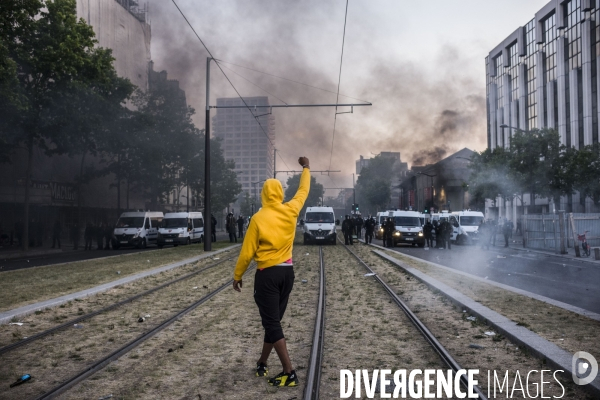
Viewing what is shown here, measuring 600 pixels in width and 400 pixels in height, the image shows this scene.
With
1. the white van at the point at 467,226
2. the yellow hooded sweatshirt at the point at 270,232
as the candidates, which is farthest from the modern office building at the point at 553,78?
the yellow hooded sweatshirt at the point at 270,232

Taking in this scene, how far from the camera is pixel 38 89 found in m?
29.1

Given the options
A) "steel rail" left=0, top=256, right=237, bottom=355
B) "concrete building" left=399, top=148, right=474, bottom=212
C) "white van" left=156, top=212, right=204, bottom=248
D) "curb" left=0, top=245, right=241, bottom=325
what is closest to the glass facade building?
"concrete building" left=399, top=148, right=474, bottom=212

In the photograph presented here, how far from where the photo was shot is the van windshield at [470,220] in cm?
3638

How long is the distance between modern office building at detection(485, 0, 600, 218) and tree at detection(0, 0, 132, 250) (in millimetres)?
31281

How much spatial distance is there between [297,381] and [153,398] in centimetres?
124

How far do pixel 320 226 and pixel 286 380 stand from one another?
94.8 feet

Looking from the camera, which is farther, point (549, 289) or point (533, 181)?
point (533, 181)

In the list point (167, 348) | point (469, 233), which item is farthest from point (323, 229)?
point (167, 348)

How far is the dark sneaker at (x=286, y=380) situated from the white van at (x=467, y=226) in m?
31.7

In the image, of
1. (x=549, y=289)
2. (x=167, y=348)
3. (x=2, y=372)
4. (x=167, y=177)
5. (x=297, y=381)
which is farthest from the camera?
(x=167, y=177)

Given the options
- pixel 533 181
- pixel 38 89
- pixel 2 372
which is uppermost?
pixel 38 89

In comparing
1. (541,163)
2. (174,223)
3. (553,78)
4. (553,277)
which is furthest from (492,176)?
(553,277)

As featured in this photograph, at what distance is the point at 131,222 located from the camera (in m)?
35.0

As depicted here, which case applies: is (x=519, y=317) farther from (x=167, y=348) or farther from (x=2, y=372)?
(x=2, y=372)
